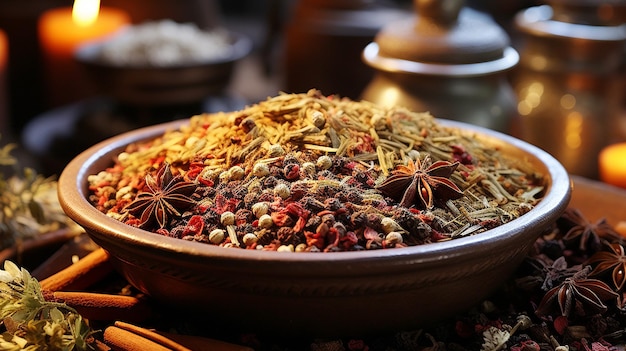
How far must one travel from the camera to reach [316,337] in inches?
32.7

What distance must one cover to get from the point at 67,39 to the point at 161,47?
1.94ft

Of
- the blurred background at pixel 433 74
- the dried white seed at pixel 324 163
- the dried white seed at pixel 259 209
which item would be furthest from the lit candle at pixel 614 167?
the dried white seed at pixel 259 209

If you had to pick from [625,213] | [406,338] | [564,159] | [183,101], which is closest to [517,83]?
[564,159]

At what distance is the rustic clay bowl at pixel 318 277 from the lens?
0.74 m

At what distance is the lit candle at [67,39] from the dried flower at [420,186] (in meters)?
2.05

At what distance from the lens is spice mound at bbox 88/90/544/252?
0.82m

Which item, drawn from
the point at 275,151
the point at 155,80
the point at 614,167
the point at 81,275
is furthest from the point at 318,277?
the point at 155,80

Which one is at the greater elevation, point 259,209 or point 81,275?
point 259,209

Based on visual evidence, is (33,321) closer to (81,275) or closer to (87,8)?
(81,275)

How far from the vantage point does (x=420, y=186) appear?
89 cm

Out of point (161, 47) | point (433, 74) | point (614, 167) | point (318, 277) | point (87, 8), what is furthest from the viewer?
point (161, 47)

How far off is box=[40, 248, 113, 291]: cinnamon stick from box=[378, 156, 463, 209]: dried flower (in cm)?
42

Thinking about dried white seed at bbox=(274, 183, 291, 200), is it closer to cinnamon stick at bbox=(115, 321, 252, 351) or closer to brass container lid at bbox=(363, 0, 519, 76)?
cinnamon stick at bbox=(115, 321, 252, 351)

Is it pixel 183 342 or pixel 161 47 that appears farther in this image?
pixel 161 47
